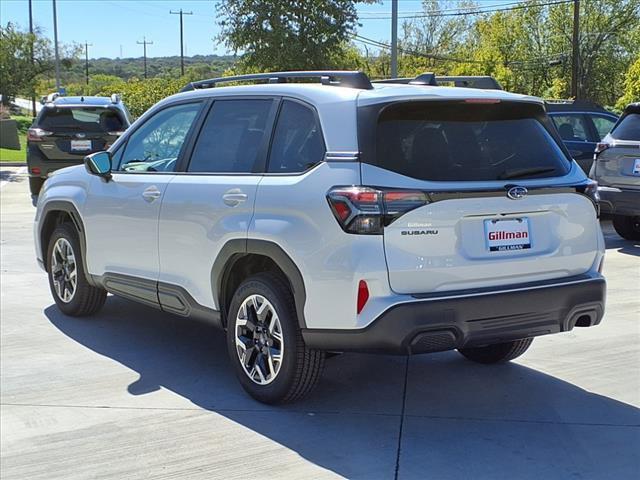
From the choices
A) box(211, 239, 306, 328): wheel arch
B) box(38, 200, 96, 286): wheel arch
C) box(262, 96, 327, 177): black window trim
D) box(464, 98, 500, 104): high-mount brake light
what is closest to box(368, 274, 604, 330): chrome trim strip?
box(211, 239, 306, 328): wheel arch

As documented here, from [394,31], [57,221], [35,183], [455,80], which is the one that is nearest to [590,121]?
[455,80]

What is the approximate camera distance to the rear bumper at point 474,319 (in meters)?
3.93

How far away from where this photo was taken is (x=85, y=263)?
243 inches

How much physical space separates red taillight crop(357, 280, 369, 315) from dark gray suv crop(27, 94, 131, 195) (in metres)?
11.1

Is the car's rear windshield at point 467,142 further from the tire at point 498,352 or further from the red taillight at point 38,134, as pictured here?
the red taillight at point 38,134

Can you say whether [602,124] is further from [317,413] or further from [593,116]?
[317,413]

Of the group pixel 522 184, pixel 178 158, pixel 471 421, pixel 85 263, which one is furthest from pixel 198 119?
pixel 471 421

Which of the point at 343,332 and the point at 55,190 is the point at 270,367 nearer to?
the point at 343,332

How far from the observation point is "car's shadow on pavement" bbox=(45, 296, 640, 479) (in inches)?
152

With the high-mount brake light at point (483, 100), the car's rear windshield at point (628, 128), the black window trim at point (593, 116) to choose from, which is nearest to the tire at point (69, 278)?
the high-mount brake light at point (483, 100)

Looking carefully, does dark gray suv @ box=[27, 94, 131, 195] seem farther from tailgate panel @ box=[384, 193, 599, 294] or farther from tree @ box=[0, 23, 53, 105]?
tree @ box=[0, 23, 53, 105]

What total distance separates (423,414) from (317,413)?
58 cm

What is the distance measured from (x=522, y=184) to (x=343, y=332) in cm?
124

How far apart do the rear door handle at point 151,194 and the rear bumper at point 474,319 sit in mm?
1673
